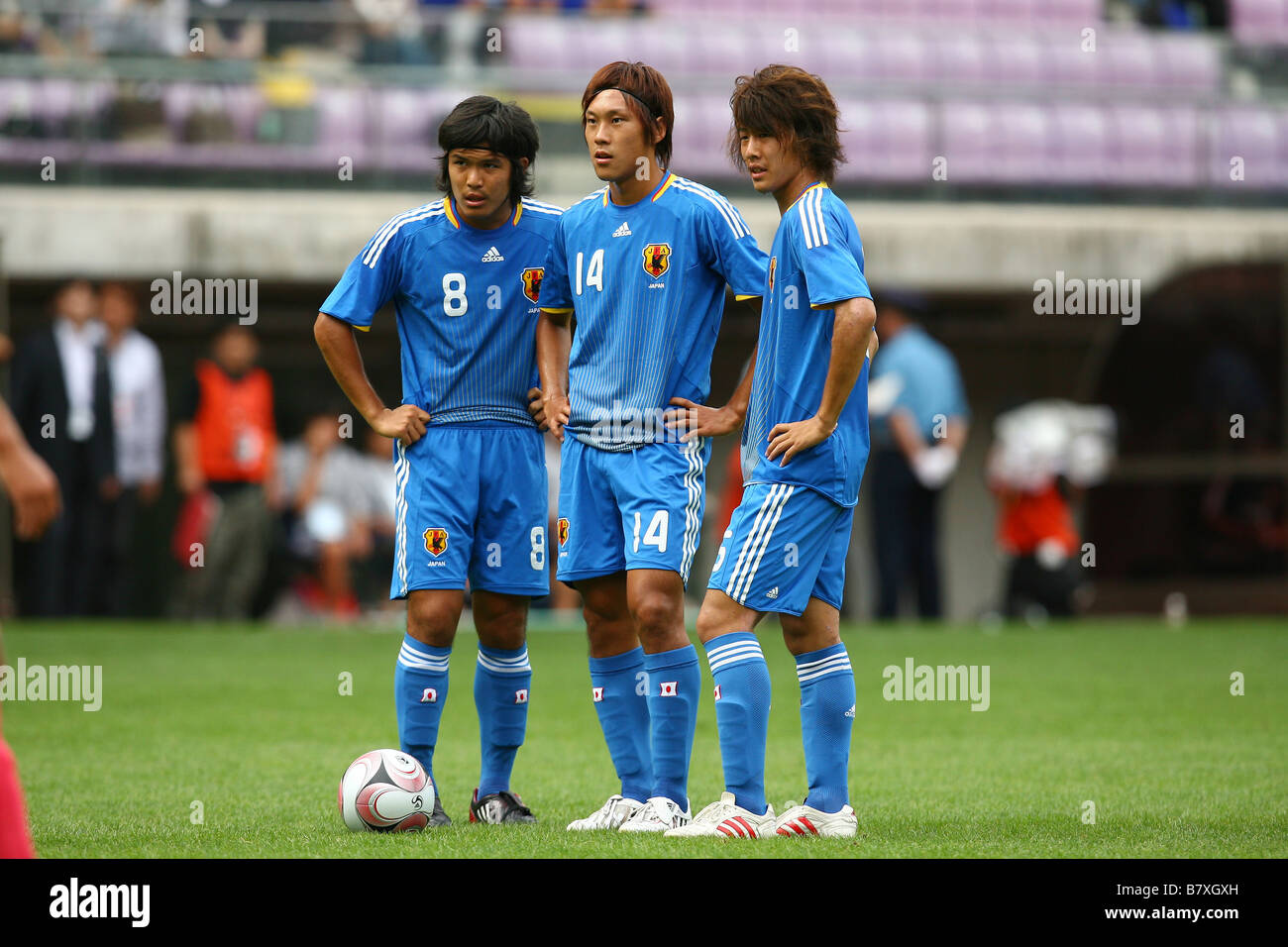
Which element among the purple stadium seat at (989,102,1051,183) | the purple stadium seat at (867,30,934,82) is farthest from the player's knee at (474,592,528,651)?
the purple stadium seat at (867,30,934,82)

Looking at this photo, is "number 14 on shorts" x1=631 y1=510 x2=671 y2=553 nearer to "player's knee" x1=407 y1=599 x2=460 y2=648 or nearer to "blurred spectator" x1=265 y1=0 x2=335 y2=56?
"player's knee" x1=407 y1=599 x2=460 y2=648

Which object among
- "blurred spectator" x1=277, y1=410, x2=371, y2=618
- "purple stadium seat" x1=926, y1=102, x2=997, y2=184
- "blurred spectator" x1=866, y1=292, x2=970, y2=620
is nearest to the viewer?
"blurred spectator" x1=866, y1=292, x2=970, y2=620

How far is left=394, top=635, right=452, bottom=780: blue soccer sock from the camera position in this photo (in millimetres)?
5551

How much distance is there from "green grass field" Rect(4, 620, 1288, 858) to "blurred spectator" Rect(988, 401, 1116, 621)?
2.34 metres

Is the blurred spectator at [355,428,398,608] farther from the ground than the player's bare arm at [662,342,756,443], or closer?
closer

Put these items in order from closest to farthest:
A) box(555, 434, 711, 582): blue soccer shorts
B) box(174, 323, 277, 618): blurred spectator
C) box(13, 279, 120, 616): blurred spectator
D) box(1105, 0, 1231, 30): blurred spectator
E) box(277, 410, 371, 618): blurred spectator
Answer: box(555, 434, 711, 582): blue soccer shorts < box(13, 279, 120, 616): blurred spectator < box(174, 323, 277, 618): blurred spectator < box(277, 410, 371, 618): blurred spectator < box(1105, 0, 1231, 30): blurred spectator

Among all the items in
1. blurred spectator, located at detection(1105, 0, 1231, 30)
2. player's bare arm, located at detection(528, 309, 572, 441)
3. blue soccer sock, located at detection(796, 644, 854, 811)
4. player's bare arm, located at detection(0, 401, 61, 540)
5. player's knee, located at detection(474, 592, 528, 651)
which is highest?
blurred spectator, located at detection(1105, 0, 1231, 30)

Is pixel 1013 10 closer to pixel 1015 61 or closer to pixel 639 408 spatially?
pixel 1015 61

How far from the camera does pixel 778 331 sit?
5.11 meters

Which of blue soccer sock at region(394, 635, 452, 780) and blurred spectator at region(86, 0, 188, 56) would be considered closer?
blue soccer sock at region(394, 635, 452, 780)

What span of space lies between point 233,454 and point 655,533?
929cm

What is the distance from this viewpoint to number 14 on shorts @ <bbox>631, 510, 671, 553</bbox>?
5.16 meters

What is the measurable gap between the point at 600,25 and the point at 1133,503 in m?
7.04

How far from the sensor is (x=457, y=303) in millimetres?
5621
